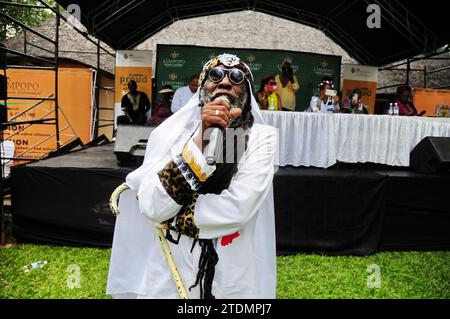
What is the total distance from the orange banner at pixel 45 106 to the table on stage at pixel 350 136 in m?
4.87

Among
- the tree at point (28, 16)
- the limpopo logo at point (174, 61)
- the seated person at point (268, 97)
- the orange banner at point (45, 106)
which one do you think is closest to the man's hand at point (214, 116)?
the seated person at point (268, 97)

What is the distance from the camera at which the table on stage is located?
185 inches

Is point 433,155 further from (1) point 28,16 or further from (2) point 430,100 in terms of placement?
(1) point 28,16

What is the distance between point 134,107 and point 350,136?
522 cm

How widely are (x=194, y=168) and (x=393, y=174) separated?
3.78 m

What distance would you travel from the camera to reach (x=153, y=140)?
151 centimetres

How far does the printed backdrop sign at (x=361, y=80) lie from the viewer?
35.2 ft

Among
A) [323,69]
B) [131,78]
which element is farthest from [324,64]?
[131,78]

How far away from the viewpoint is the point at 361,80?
10.8m

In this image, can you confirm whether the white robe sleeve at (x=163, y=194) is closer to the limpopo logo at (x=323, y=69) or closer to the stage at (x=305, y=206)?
the stage at (x=305, y=206)

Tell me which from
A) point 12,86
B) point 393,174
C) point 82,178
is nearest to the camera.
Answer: point 82,178

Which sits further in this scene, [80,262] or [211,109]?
[80,262]
